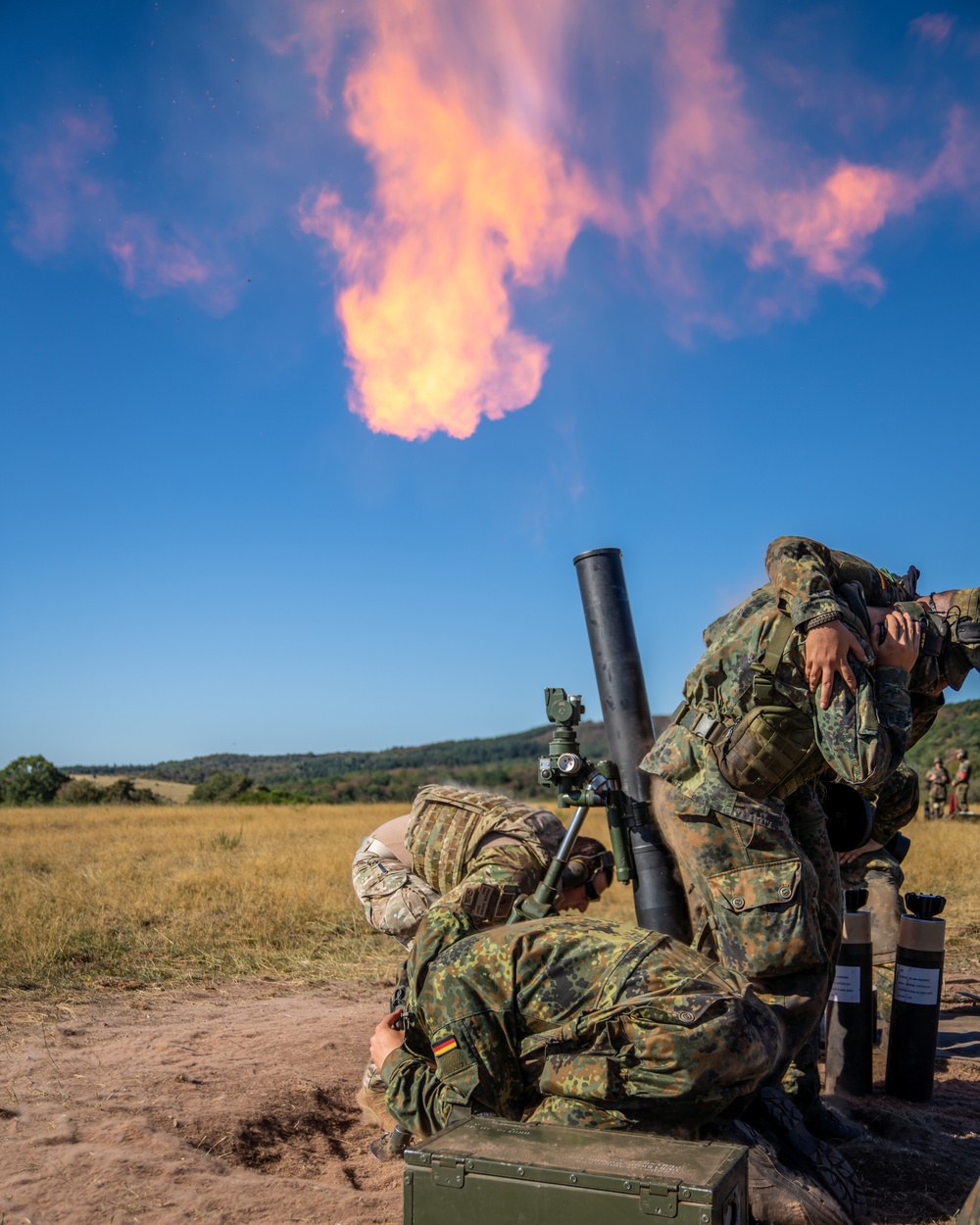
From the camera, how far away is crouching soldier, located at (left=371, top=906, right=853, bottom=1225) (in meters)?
2.57

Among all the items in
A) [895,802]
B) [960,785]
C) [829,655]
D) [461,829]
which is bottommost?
[960,785]

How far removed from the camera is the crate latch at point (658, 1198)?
6.57 ft

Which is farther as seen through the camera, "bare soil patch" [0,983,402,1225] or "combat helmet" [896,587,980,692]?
"combat helmet" [896,587,980,692]

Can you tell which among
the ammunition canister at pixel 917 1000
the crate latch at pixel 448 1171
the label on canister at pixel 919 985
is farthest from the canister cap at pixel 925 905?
the crate latch at pixel 448 1171

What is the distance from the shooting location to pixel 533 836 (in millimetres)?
3736

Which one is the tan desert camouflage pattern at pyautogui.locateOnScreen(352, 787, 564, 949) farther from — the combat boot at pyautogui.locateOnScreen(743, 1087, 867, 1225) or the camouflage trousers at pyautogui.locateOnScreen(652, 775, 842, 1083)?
the combat boot at pyautogui.locateOnScreen(743, 1087, 867, 1225)

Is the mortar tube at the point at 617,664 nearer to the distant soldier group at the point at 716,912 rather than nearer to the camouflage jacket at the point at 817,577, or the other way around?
the distant soldier group at the point at 716,912

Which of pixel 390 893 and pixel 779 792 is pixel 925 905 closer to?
pixel 779 792

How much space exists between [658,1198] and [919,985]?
2.55 metres

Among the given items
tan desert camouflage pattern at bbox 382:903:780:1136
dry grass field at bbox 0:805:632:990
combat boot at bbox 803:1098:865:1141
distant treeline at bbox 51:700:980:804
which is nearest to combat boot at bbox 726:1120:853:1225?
tan desert camouflage pattern at bbox 382:903:780:1136

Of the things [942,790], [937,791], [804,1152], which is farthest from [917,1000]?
[942,790]

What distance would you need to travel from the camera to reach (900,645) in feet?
11.9

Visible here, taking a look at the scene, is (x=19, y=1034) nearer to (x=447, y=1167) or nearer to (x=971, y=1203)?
(x=447, y=1167)

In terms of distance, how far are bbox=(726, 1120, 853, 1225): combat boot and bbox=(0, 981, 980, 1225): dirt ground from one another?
38cm
